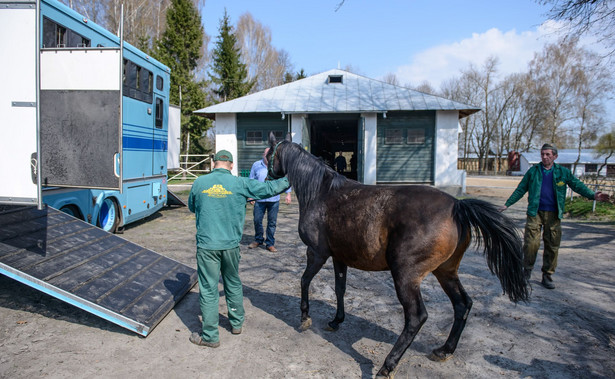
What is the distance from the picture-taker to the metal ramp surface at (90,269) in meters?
3.44

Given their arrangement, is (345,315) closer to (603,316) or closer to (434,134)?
(603,316)

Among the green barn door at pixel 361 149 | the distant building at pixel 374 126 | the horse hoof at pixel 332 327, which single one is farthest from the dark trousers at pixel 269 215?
the green barn door at pixel 361 149

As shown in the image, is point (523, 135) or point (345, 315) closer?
point (345, 315)

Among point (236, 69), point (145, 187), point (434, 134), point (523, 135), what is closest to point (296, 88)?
point (434, 134)

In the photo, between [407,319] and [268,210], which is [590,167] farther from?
[407,319]

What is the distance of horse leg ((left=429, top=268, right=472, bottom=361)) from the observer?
10.6ft

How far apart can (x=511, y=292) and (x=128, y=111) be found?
7.47 metres

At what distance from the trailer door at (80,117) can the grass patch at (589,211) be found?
13.1 metres

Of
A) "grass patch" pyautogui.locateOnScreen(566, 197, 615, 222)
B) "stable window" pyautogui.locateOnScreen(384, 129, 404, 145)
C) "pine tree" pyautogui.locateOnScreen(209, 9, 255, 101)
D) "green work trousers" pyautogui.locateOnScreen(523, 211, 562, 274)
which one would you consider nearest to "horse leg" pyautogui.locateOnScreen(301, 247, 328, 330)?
"green work trousers" pyautogui.locateOnScreen(523, 211, 562, 274)

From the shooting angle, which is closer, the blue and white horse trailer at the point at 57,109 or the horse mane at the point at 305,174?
the blue and white horse trailer at the point at 57,109

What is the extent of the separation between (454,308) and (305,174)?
6.37 feet

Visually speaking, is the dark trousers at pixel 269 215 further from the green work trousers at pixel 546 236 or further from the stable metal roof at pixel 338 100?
the stable metal roof at pixel 338 100

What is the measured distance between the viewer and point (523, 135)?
51000mm

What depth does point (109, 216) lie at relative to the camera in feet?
25.0
